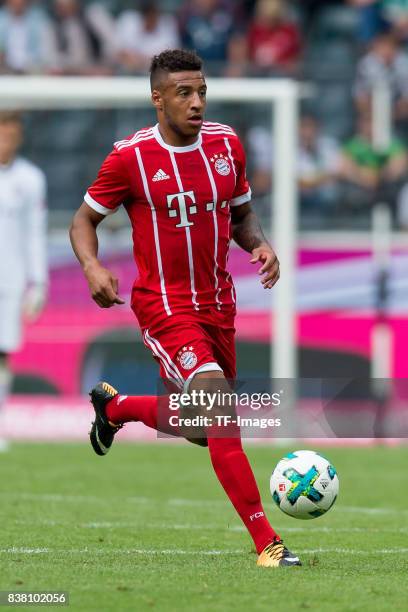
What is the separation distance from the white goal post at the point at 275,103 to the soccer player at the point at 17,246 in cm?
118

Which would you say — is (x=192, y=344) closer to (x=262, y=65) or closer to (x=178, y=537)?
(x=178, y=537)

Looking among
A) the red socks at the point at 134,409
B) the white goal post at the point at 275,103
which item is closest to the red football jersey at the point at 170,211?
the red socks at the point at 134,409

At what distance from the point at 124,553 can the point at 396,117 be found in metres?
10.8

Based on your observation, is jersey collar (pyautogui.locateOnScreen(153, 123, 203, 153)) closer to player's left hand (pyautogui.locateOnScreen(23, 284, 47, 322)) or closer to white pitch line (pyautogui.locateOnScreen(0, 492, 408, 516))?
white pitch line (pyautogui.locateOnScreen(0, 492, 408, 516))

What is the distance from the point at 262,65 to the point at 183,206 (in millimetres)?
9951

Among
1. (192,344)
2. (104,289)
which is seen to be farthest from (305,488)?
(104,289)

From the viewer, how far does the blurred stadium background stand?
15258 millimetres

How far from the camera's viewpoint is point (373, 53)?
57.3 ft

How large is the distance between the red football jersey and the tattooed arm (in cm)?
23

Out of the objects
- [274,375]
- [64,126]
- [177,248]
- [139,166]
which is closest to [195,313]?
[177,248]

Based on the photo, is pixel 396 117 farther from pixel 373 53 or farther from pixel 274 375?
pixel 274 375

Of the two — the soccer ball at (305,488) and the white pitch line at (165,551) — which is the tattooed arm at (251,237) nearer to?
the soccer ball at (305,488)

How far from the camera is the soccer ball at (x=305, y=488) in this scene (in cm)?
702

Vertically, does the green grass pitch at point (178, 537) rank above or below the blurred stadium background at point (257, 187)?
below
